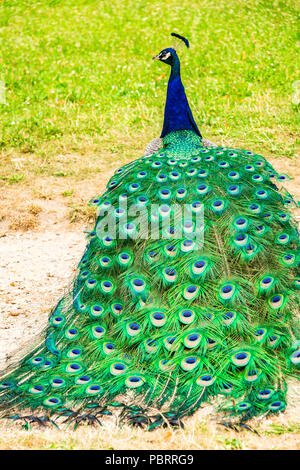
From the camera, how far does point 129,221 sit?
13.6ft

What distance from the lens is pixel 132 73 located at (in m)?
10.9

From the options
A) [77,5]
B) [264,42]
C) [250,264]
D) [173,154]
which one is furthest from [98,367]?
[77,5]

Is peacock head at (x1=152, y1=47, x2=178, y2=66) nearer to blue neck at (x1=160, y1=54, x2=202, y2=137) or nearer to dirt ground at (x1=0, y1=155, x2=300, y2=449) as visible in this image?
blue neck at (x1=160, y1=54, x2=202, y2=137)

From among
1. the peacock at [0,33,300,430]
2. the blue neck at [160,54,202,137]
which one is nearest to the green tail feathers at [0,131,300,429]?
the peacock at [0,33,300,430]

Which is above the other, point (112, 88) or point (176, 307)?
point (176, 307)

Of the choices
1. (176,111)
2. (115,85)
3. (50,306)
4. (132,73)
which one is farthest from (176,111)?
(132,73)

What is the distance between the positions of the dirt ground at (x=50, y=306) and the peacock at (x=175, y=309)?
0.09 meters

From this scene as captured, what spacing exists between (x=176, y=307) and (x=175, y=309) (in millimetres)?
14

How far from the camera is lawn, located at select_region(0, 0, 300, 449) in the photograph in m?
8.11

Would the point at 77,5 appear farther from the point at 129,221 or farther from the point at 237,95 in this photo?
the point at 129,221

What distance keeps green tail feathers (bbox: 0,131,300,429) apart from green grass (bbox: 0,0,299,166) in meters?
4.25

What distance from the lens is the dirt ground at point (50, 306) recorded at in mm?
3285

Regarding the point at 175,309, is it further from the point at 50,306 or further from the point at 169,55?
the point at 169,55

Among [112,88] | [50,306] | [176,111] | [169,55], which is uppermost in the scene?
[169,55]
